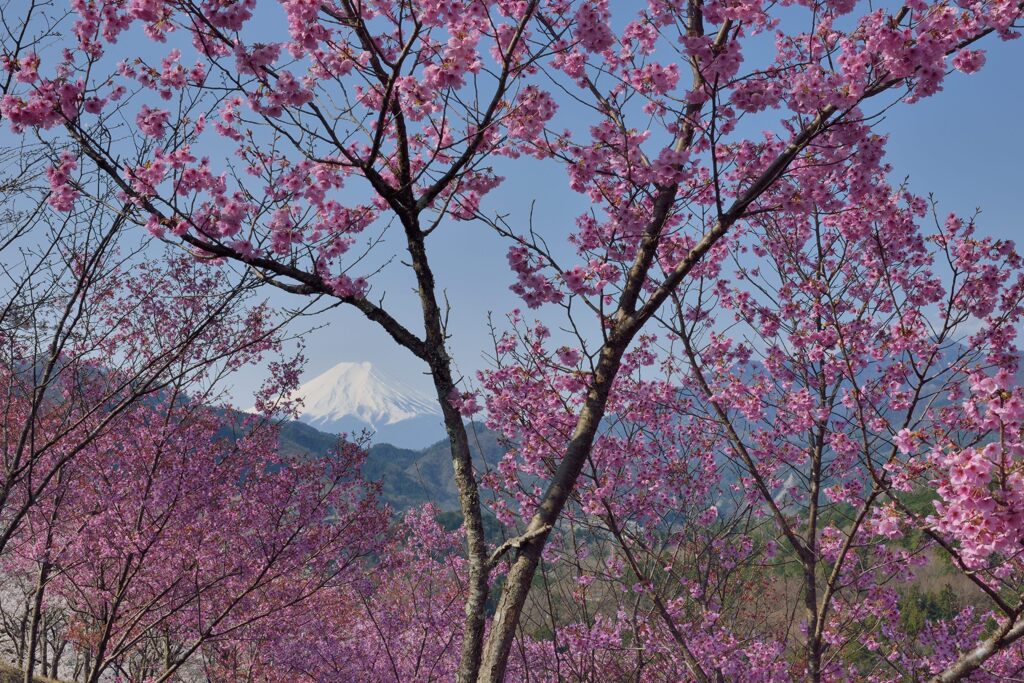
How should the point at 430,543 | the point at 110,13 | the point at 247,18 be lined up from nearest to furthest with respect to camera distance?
the point at 247,18 → the point at 110,13 → the point at 430,543

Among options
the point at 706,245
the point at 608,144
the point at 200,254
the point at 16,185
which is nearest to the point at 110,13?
the point at 200,254

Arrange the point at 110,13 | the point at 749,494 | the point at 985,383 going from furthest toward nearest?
the point at 749,494, the point at 110,13, the point at 985,383

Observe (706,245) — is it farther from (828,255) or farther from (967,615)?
(967,615)

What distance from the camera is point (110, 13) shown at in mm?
4758

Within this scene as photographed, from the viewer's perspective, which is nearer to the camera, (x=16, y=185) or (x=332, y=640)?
(x=16, y=185)

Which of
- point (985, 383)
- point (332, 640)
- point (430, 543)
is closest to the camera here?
point (985, 383)

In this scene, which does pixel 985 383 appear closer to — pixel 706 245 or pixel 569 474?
pixel 706 245

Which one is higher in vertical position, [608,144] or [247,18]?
[247,18]

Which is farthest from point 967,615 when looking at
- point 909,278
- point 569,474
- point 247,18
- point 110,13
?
point 110,13

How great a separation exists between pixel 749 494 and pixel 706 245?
18.8 ft

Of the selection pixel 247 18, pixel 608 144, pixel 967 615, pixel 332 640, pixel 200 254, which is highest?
pixel 247 18

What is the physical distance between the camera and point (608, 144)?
190 inches

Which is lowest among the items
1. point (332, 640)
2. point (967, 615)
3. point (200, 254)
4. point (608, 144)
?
point (332, 640)

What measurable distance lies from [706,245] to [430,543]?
45.5ft
